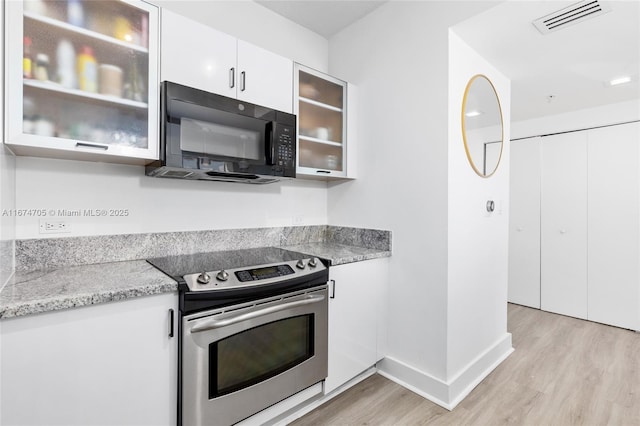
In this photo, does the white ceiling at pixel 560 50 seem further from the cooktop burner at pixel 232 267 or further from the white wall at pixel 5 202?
the white wall at pixel 5 202

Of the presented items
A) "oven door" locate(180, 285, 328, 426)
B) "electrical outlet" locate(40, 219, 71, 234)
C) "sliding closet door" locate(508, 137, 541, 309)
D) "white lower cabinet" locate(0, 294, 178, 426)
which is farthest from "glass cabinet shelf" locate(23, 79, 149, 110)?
"sliding closet door" locate(508, 137, 541, 309)

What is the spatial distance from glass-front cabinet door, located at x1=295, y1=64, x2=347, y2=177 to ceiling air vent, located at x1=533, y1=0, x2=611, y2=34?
50.7 inches

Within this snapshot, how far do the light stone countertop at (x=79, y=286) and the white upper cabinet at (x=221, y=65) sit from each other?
100cm

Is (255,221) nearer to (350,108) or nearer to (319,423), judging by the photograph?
(350,108)

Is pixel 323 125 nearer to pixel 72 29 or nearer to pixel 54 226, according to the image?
pixel 72 29

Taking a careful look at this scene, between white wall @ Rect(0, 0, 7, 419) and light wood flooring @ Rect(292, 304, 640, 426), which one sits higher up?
Answer: white wall @ Rect(0, 0, 7, 419)

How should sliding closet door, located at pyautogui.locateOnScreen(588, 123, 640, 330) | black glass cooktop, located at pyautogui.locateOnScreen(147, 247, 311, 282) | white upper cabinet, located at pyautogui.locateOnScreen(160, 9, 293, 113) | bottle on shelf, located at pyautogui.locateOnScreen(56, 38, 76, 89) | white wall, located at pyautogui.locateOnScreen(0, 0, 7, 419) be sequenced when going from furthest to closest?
sliding closet door, located at pyautogui.locateOnScreen(588, 123, 640, 330)
white upper cabinet, located at pyautogui.locateOnScreen(160, 9, 293, 113)
black glass cooktop, located at pyautogui.locateOnScreen(147, 247, 311, 282)
bottle on shelf, located at pyautogui.locateOnScreen(56, 38, 76, 89)
white wall, located at pyautogui.locateOnScreen(0, 0, 7, 419)

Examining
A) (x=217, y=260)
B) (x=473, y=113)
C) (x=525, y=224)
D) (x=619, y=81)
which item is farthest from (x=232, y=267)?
(x=525, y=224)

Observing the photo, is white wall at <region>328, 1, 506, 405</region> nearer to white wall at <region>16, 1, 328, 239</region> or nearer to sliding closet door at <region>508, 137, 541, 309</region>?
white wall at <region>16, 1, 328, 239</region>

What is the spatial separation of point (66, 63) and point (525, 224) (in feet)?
14.7

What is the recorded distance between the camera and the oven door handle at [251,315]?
137 centimetres

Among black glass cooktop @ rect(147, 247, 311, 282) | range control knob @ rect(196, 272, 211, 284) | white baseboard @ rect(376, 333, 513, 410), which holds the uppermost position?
black glass cooktop @ rect(147, 247, 311, 282)

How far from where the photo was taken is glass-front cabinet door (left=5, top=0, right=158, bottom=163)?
126 centimetres

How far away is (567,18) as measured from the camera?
6.12 ft
